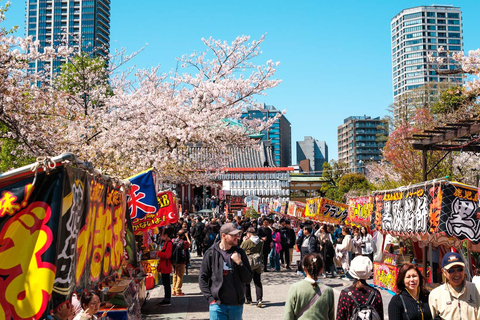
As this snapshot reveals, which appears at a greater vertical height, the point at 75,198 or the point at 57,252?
the point at 75,198

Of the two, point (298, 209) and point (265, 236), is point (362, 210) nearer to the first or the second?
point (265, 236)

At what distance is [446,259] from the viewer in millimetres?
4473

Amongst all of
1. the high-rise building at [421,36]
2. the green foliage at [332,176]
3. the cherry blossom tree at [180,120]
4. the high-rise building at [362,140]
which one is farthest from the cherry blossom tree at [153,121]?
the high-rise building at [421,36]

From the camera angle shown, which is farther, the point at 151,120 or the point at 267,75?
the point at 267,75

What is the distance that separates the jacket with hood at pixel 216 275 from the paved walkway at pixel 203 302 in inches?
137

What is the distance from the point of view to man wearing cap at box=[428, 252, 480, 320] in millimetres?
4305

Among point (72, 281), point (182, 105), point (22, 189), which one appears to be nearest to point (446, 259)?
point (72, 281)

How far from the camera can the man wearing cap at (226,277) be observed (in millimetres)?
5633

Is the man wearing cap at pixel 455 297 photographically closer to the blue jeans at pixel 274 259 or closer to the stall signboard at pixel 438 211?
the stall signboard at pixel 438 211

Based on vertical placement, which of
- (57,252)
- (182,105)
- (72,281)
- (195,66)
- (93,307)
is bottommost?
(93,307)

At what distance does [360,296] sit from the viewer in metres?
4.54

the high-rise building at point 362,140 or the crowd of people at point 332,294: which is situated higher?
the high-rise building at point 362,140

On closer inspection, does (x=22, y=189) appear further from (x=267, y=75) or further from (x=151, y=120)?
(x=267, y=75)

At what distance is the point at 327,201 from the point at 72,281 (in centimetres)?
1635
